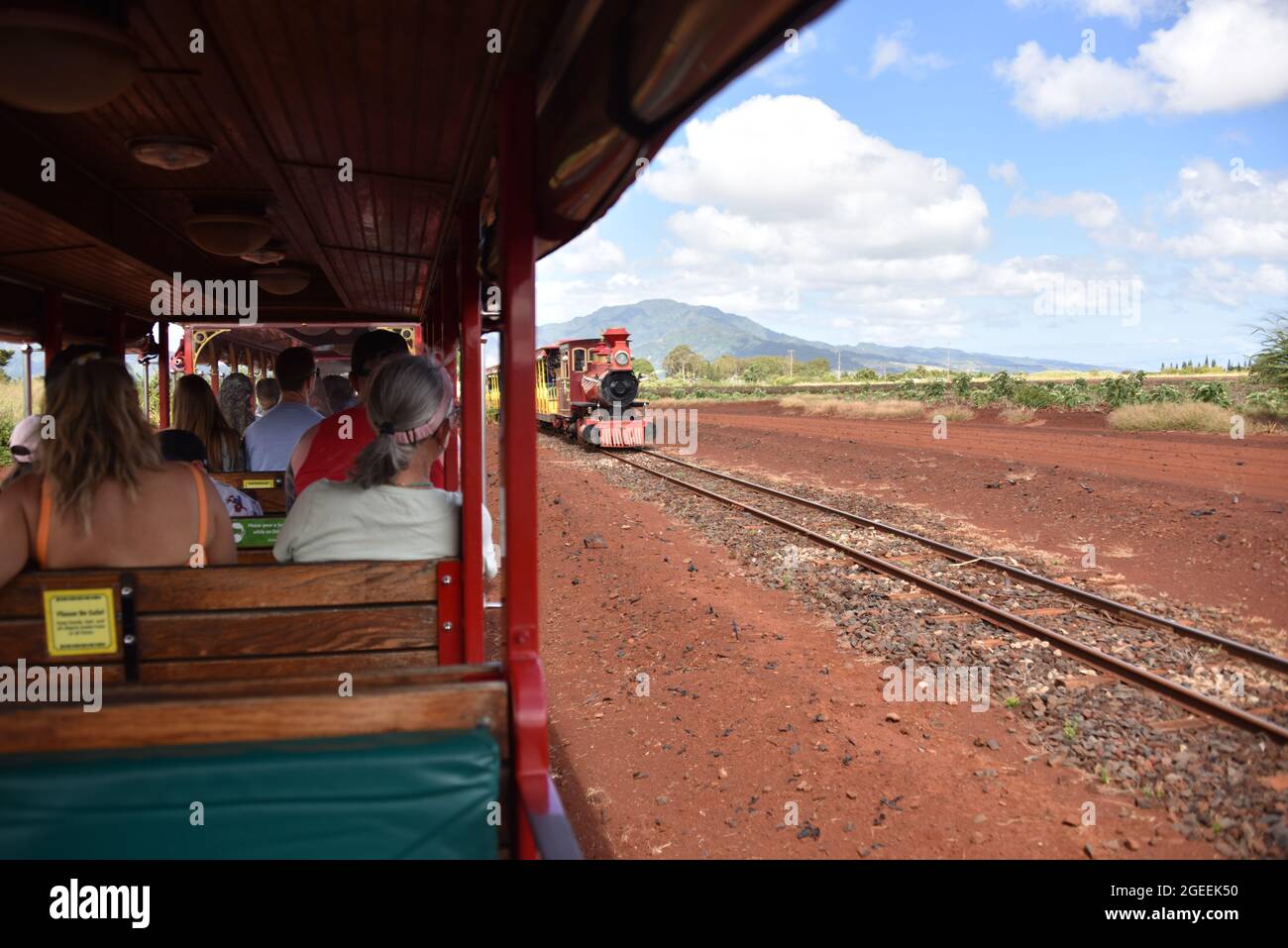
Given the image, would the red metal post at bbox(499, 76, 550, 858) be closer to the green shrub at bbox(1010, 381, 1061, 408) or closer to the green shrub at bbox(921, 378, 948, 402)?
the green shrub at bbox(1010, 381, 1061, 408)

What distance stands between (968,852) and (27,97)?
175 inches

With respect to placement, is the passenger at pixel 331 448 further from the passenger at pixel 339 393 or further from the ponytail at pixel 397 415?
the passenger at pixel 339 393

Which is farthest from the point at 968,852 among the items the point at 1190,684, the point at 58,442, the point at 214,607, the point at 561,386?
the point at 561,386

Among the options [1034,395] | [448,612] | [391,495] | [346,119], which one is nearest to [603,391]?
[1034,395]

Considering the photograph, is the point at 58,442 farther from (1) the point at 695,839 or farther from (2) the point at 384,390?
(1) the point at 695,839

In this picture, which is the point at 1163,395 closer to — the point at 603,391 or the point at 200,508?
the point at 603,391

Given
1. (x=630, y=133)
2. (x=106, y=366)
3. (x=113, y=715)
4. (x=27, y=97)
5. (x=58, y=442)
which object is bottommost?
(x=113, y=715)

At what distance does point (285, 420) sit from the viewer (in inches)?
220

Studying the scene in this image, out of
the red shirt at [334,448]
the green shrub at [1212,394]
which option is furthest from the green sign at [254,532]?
the green shrub at [1212,394]

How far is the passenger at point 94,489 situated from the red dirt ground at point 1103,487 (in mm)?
8598

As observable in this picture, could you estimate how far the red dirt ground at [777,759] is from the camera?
4207 millimetres

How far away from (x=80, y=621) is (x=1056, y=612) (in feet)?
24.4
